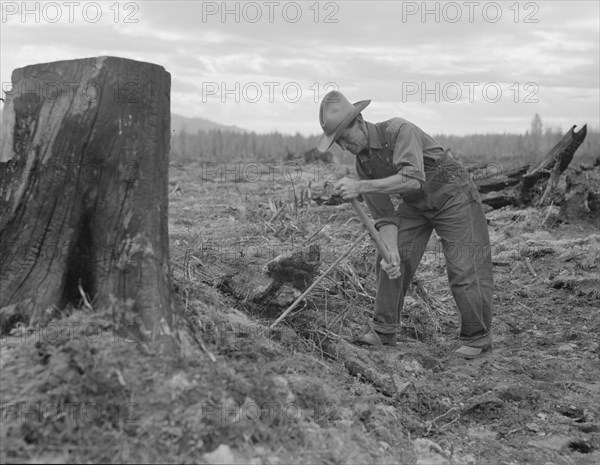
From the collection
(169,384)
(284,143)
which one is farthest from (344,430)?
A: (284,143)

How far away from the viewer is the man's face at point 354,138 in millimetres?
4770

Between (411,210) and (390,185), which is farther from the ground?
(390,185)

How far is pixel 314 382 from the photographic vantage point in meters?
3.59

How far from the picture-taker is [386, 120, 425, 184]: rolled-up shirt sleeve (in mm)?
4684

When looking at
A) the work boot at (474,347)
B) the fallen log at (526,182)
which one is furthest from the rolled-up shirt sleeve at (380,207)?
the fallen log at (526,182)

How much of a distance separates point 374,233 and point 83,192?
1.82m

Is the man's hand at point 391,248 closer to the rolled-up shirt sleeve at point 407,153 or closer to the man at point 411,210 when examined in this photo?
the man at point 411,210

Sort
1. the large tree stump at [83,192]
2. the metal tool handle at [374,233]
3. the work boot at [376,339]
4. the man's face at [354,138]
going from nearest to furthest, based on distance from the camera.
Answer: the large tree stump at [83,192] → the metal tool handle at [374,233] → the man's face at [354,138] → the work boot at [376,339]

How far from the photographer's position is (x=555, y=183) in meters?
10.8

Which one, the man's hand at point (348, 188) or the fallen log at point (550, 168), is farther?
the fallen log at point (550, 168)

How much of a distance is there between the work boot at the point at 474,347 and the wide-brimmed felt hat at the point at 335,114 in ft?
5.95

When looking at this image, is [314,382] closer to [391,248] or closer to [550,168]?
[391,248]
